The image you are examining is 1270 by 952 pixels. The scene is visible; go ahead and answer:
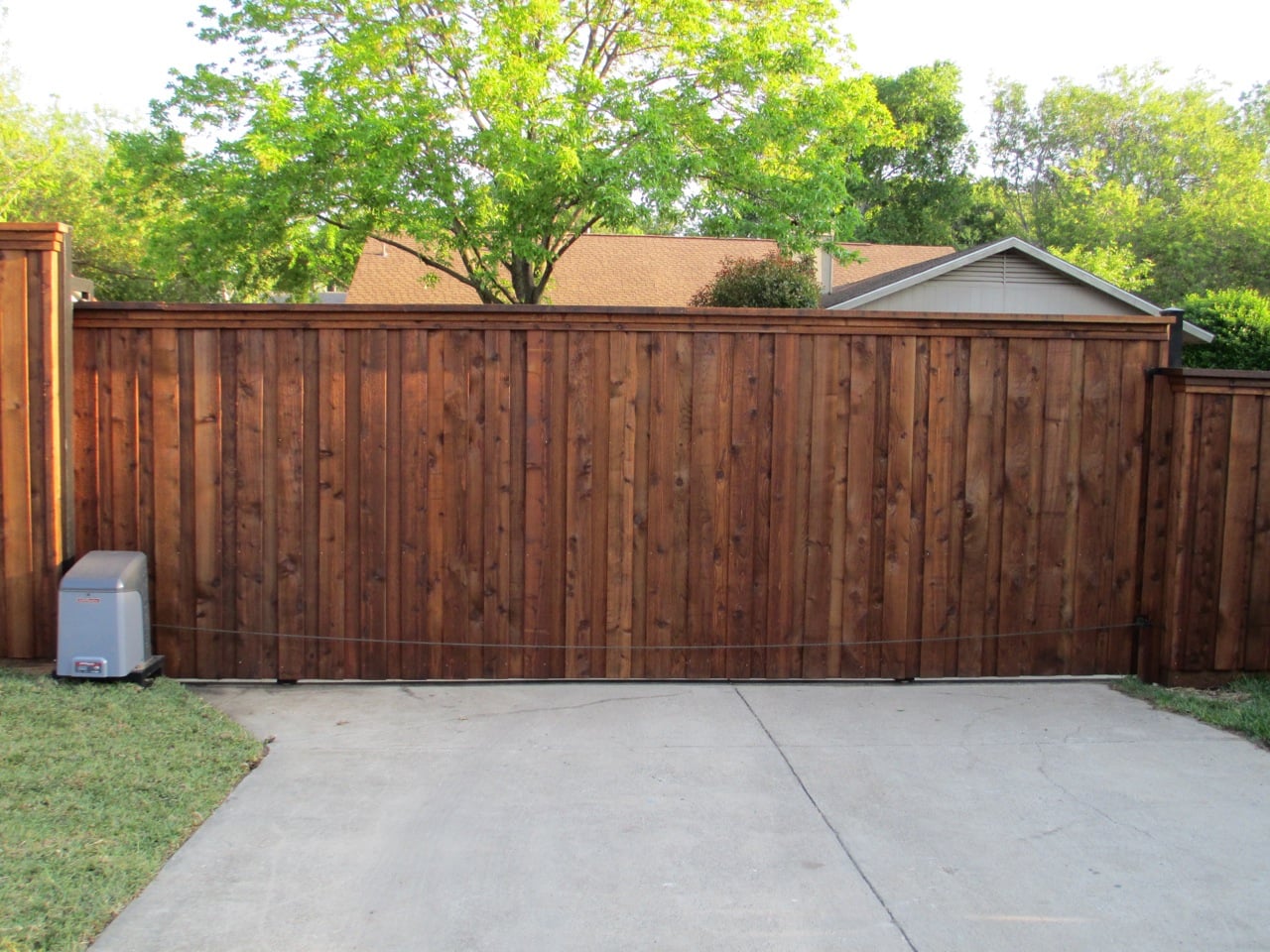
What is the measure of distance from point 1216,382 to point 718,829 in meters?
3.81

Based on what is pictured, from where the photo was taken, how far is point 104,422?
5.59 metres

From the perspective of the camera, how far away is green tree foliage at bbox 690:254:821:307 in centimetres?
1486

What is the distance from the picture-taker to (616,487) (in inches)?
227

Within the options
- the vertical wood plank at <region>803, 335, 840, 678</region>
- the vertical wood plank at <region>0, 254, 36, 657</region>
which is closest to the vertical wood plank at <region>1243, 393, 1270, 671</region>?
the vertical wood plank at <region>803, 335, 840, 678</region>

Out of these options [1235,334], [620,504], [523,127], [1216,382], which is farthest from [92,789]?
[1235,334]

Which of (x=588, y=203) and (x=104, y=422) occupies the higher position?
(x=588, y=203)

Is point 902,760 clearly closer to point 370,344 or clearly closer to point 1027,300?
point 370,344

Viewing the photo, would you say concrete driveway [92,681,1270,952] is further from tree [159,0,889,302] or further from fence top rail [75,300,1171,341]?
tree [159,0,889,302]

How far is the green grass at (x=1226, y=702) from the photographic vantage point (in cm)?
509

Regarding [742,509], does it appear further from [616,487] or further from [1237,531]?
[1237,531]

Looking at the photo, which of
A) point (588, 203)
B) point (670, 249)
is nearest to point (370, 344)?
point (588, 203)

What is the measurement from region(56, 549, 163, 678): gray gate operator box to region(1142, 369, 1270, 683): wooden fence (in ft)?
17.8

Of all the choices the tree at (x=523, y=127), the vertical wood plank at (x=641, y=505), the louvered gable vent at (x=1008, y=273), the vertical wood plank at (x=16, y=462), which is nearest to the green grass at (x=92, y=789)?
the vertical wood plank at (x=16, y=462)

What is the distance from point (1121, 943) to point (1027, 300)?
47.2 ft
